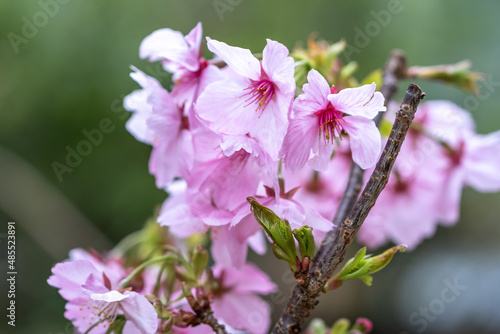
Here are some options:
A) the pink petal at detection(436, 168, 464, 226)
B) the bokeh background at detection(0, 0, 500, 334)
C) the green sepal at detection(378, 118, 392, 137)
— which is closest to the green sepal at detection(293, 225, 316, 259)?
the green sepal at detection(378, 118, 392, 137)

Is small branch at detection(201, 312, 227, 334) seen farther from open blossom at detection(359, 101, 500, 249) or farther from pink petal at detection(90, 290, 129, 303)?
open blossom at detection(359, 101, 500, 249)

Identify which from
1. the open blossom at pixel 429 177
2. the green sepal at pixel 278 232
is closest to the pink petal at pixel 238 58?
the green sepal at pixel 278 232

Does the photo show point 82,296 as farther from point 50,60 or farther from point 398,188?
point 50,60

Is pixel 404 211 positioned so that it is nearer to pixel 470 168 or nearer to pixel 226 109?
pixel 470 168

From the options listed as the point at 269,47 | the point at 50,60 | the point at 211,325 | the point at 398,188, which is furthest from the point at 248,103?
the point at 50,60

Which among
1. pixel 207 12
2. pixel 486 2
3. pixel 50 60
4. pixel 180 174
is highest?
pixel 50 60

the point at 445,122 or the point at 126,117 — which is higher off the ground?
the point at 126,117

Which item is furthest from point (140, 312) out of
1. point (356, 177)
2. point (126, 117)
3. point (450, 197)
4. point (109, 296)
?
point (126, 117)
